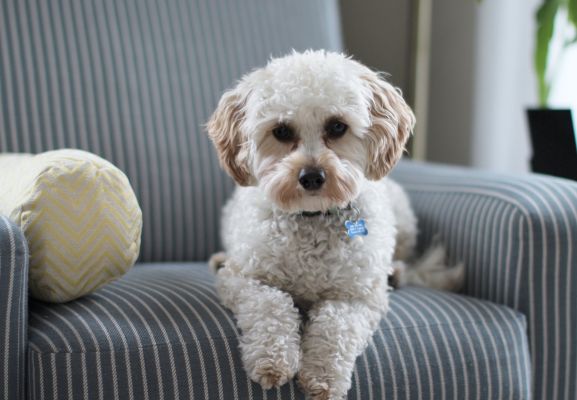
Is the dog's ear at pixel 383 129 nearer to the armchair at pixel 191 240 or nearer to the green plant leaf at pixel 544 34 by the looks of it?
the armchair at pixel 191 240

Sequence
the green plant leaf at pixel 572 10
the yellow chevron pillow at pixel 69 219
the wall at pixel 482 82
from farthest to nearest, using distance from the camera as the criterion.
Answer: the wall at pixel 482 82 < the green plant leaf at pixel 572 10 < the yellow chevron pillow at pixel 69 219

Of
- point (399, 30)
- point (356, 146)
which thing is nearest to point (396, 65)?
point (399, 30)

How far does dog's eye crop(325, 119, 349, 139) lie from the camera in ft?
4.43

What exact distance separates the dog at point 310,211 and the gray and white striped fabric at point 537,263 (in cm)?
27

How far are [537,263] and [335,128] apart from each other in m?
0.53

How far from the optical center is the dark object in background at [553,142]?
176 centimetres

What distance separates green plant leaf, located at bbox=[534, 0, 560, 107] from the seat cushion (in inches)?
35.0

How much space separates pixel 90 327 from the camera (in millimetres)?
1242

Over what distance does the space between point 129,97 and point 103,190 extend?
68 centimetres

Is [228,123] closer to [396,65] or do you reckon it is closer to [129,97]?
[129,97]

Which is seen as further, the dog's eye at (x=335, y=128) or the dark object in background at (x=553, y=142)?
the dark object in background at (x=553, y=142)

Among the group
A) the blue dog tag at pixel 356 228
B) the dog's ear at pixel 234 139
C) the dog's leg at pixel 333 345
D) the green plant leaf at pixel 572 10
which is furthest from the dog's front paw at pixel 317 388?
the green plant leaf at pixel 572 10

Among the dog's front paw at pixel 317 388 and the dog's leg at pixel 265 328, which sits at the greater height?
the dog's leg at pixel 265 328

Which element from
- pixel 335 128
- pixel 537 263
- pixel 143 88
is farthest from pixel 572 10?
pixel 143 88
